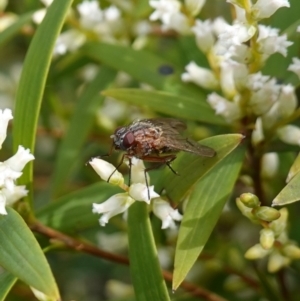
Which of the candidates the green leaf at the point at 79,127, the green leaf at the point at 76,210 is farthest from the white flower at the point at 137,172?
the green leaf at the point at 79,127

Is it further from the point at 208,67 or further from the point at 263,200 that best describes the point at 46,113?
the point at 263,200

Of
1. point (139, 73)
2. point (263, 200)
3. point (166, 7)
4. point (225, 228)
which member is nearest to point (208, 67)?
point (139, 73)

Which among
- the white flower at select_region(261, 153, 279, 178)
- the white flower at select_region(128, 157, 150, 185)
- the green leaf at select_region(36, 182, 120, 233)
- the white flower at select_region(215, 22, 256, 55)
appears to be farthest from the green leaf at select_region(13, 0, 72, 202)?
the white flower at select_region(261, 153, 279, 178)

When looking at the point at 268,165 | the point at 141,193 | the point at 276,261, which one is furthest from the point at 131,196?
the point at 268,165

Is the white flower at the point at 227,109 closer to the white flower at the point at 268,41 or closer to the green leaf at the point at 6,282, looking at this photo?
the white flower at the point at 268,41

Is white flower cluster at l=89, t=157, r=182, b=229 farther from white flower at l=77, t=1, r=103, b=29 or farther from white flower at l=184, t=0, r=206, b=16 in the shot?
white flower at l=77, t=1, r=103, b=29

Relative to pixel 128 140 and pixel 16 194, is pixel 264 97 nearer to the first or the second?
pixel 128 140
